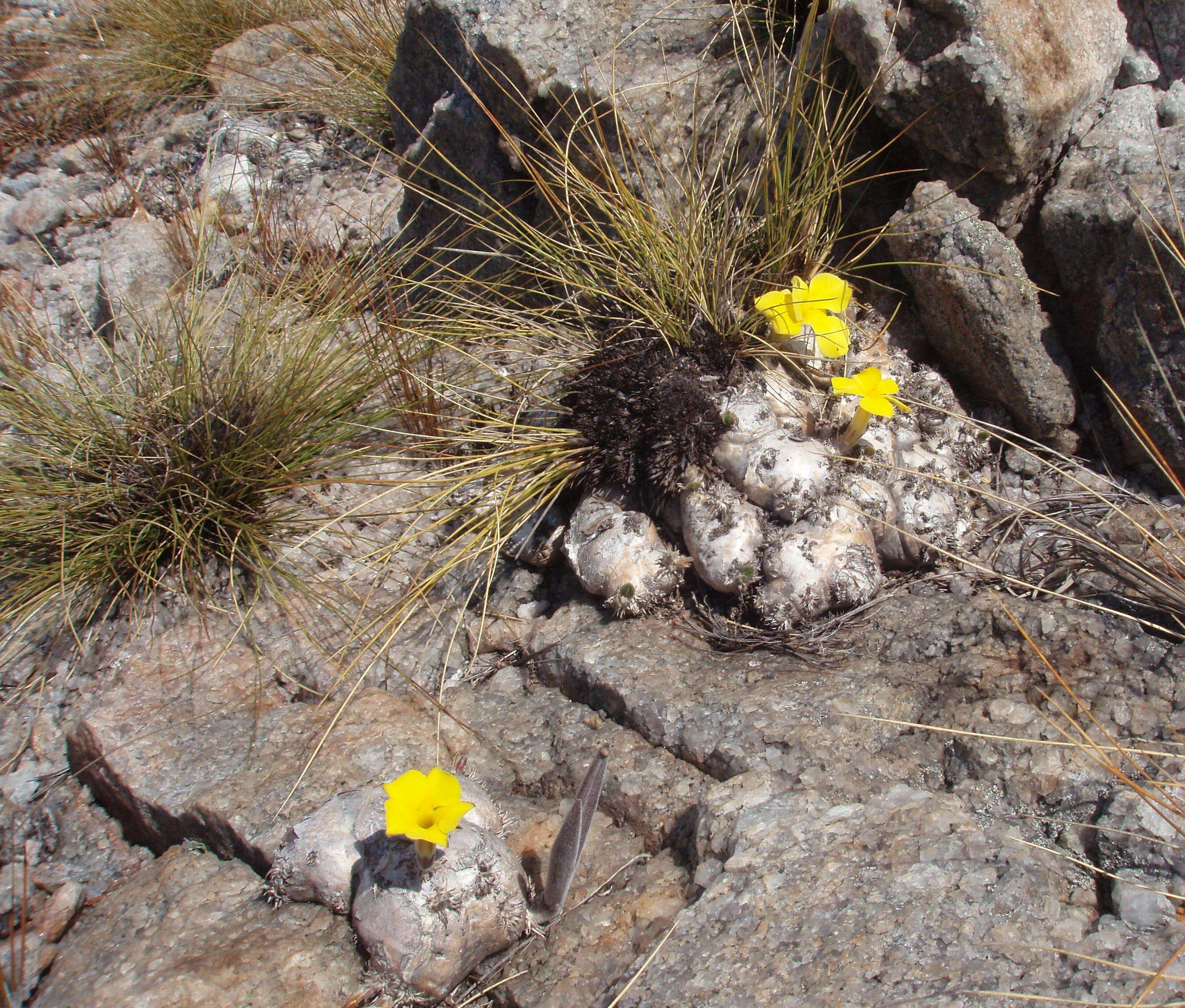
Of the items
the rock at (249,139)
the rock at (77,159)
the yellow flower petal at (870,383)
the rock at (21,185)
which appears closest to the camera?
the yellow flower petal at (870,383)

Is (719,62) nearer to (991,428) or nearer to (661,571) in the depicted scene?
(991,428)

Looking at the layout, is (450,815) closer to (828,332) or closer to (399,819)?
(399,819)

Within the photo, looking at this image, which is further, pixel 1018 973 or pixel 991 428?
pixel 991 428

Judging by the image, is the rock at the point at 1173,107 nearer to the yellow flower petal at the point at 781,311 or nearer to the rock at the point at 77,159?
the yellow flower petal at the point at 781,311

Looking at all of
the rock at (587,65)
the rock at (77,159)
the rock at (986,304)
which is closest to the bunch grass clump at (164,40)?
the rock at (77,159)

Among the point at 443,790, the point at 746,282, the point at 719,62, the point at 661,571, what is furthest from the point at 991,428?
the point at 443,790
